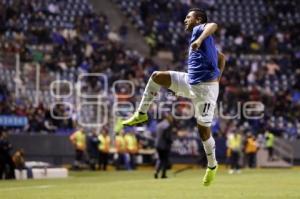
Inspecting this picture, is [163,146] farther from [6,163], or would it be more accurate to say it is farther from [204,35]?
[204,35]

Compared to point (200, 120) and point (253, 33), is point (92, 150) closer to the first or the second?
point (253, 33)

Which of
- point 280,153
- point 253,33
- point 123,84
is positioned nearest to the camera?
point 123,84

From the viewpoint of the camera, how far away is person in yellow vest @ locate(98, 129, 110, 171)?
102ft

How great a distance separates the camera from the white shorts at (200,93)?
12.3 metres

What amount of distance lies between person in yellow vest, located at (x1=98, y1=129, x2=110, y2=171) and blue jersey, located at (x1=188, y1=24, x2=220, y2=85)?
19.0 metres

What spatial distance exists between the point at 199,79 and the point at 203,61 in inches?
11.2

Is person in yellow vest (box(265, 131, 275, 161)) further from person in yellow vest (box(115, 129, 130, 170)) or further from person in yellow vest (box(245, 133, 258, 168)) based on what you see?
person in yellow vest (box(115, 129, 130, 170))

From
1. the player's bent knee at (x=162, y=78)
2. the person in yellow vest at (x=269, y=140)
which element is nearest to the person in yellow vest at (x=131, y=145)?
the person in yellow vest at (x=269, y=140)

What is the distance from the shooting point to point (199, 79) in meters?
12.2

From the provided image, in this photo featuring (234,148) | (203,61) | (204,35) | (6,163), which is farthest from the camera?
(234,148)

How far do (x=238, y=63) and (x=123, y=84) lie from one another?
749 centimetres

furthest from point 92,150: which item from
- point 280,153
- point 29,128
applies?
point 280,153

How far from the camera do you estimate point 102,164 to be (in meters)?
31.8

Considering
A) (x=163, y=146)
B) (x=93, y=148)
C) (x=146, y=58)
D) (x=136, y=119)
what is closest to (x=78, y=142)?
(x=93, y=148)
